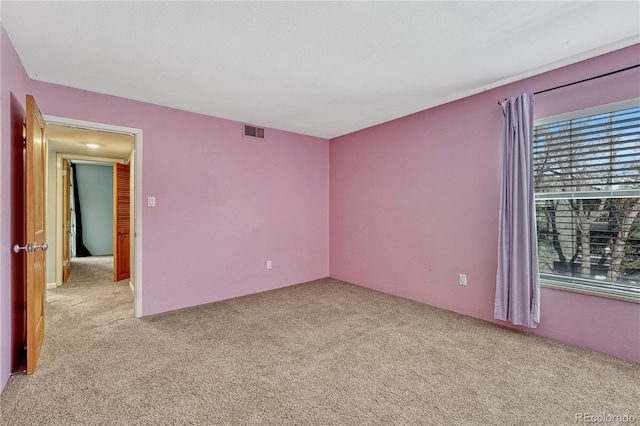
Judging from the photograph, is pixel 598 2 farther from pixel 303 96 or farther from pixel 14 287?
pixel 14 287

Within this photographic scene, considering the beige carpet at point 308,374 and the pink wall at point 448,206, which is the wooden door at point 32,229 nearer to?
the beige carpet at point 308,374

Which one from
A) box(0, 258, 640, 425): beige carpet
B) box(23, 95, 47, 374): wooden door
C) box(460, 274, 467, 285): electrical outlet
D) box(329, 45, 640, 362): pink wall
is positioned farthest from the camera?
box(460, 274, 467, 285): electrical outlet

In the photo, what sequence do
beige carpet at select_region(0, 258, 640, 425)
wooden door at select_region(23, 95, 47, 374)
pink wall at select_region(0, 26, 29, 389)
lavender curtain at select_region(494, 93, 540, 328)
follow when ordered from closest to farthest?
beige carpet at select_region(0, 258, 640, 425), pink wall at select_region(0, 26, 29, 389), wooden door at select_region(23, 95, 47, 374), lavender curtain at select_region(494, 93, 540, 328)

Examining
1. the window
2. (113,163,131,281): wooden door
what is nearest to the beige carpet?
the window

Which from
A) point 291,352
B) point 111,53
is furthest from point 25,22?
point 291,352

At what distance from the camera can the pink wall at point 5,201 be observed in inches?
77.6

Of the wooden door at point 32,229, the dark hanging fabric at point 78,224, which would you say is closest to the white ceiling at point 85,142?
the wooden door at point 32,229

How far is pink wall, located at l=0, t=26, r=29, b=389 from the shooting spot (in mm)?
1971

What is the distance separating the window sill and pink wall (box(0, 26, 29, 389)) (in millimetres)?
4115

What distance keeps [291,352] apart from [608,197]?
2825mm

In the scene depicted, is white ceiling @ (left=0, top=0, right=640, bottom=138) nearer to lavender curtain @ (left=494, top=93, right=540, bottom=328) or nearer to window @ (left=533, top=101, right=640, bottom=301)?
lavender curtain @ (left=494, top=93, right=540, bottom=328)

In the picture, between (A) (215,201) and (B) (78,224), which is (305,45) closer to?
(A) (215,201)

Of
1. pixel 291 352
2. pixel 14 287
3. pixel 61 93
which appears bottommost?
pixel 291 352

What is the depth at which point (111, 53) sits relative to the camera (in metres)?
2.37
